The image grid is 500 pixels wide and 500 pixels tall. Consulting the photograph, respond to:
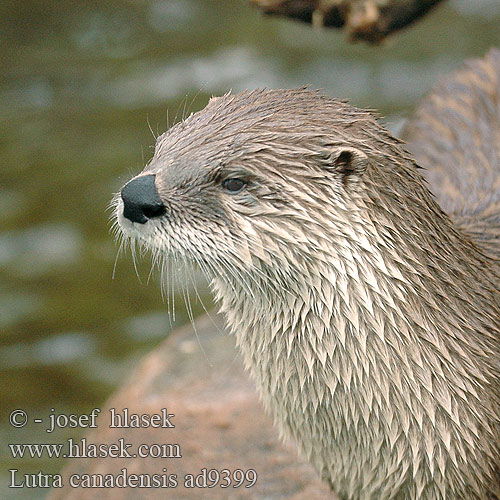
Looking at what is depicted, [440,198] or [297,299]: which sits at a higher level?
[440,198]

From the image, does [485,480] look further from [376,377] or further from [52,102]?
[52,102]

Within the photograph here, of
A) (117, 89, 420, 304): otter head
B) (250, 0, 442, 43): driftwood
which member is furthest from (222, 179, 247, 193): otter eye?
(250, 0, 442, 43): driftwood

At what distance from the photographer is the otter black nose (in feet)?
7.04

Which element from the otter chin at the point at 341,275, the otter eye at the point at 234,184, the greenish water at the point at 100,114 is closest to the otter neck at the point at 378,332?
the otter chin at the point at 341,275

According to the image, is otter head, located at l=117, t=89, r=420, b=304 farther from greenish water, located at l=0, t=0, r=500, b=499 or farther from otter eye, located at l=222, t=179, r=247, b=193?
greenish water, located at l=0, t=0, r=500, b=499

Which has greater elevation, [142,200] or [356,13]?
[356,13]

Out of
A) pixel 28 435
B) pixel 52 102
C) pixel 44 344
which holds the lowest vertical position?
pixel 28 435

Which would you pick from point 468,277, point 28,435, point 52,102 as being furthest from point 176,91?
point 468,277

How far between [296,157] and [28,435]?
2822 millimetres

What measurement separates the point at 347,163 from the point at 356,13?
119 centimetres

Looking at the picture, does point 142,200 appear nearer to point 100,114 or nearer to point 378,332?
point 378,332

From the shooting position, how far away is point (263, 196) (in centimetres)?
216

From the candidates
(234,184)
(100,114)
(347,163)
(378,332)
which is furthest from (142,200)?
(100,114)

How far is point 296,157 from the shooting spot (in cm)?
215
